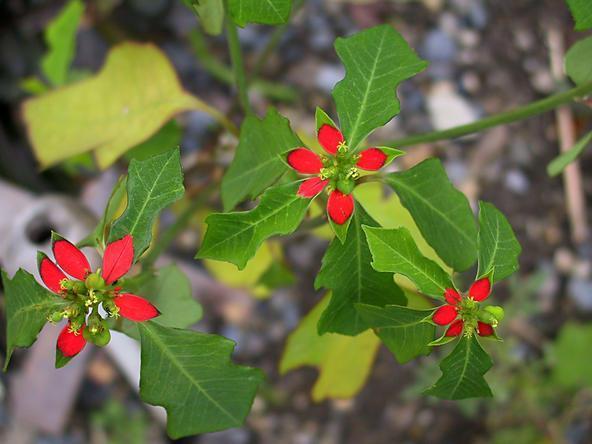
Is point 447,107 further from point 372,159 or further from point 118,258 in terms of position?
point 118,258

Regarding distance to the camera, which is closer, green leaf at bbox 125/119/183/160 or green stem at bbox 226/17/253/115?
green stem at bbox 226/17/253/115

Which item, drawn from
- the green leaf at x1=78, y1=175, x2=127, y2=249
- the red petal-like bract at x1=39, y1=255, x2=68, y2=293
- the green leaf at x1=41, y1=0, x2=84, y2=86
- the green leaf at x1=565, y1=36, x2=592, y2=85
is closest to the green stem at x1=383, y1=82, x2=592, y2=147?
the green leaf at x1=565, y1=36, x2=592, y2=85

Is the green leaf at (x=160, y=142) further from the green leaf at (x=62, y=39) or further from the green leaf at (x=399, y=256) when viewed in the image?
the green leaf at (x=399, y=256)

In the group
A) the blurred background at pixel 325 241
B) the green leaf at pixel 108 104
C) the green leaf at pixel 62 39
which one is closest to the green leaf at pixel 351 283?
the green leaf at pixel 108 104

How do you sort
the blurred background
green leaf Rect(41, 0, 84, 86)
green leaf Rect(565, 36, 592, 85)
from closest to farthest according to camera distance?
green leaf Rect(565, 36, 592, 85), green leaf Rect(41, 0, 84, 86), the blurred background

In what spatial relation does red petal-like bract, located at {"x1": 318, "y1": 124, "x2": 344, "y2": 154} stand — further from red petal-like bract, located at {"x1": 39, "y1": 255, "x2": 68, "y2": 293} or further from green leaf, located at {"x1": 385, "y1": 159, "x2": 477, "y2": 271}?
red petal-like bract, located at {"x1": 39, "y1": 255, "x2": 68, "y2": 293}

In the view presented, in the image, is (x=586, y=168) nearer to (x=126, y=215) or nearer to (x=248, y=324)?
(x=248, y=324)
